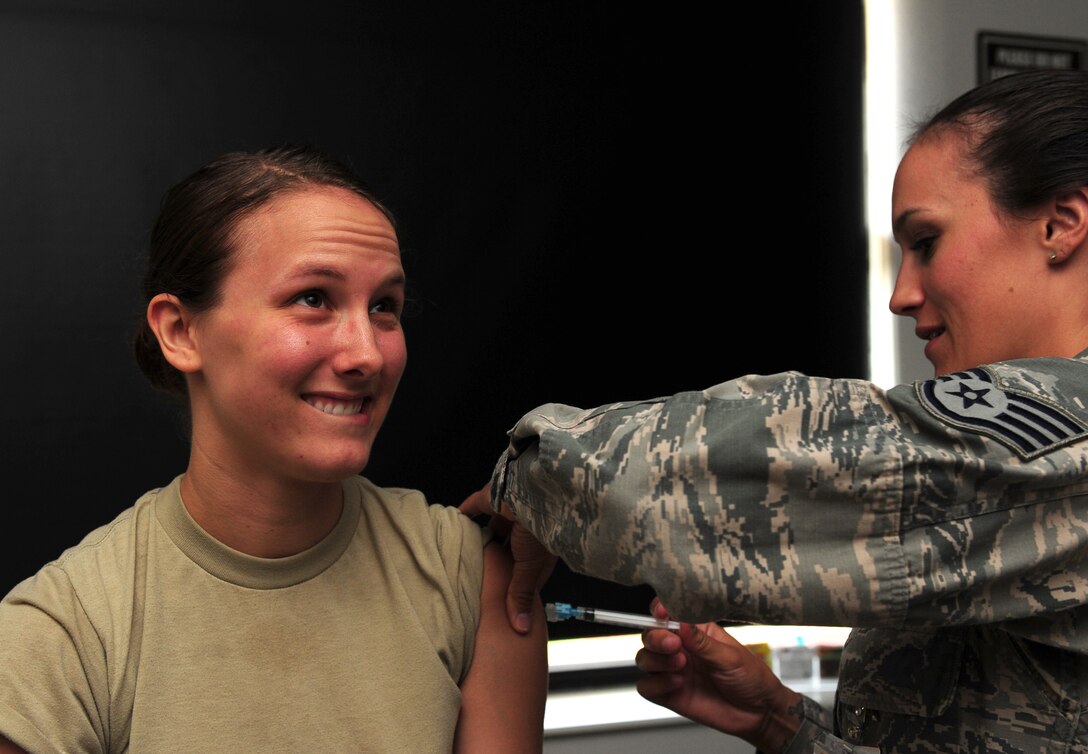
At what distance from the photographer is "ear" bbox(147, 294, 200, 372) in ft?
4.21

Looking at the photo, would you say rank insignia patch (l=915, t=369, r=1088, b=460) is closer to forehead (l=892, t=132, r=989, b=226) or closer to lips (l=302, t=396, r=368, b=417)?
forehead (l=892, t=132, r=989, b=226)

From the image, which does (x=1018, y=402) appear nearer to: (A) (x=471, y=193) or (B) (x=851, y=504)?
(B) (x=851, y=504)

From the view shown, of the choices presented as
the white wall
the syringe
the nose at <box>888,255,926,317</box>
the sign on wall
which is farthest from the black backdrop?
the nose at <box>888,255,926,317</box>

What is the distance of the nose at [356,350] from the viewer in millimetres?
1215

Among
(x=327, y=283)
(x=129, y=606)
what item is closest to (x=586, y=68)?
(x=327, y=283)

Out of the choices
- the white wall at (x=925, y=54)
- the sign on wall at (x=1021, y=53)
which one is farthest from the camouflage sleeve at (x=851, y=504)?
the sign on wall at (x=1021, y=53)

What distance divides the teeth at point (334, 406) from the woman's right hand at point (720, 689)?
0.49m

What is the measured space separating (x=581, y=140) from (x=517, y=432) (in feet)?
4.25

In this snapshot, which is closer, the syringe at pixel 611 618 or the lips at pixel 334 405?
the lips at pixel 334 405

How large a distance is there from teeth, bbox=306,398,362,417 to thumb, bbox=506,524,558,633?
10.7 inches

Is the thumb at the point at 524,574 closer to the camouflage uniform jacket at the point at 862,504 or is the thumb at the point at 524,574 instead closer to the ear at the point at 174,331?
the camouflage uniform jacket at the point at 862,504

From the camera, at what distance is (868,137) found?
8.31ft

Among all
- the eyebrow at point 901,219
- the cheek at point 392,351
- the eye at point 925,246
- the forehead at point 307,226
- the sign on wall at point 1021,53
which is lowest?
the cheek at point 392,351

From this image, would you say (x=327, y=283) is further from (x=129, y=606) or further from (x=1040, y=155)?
(x=1040, y=155)
